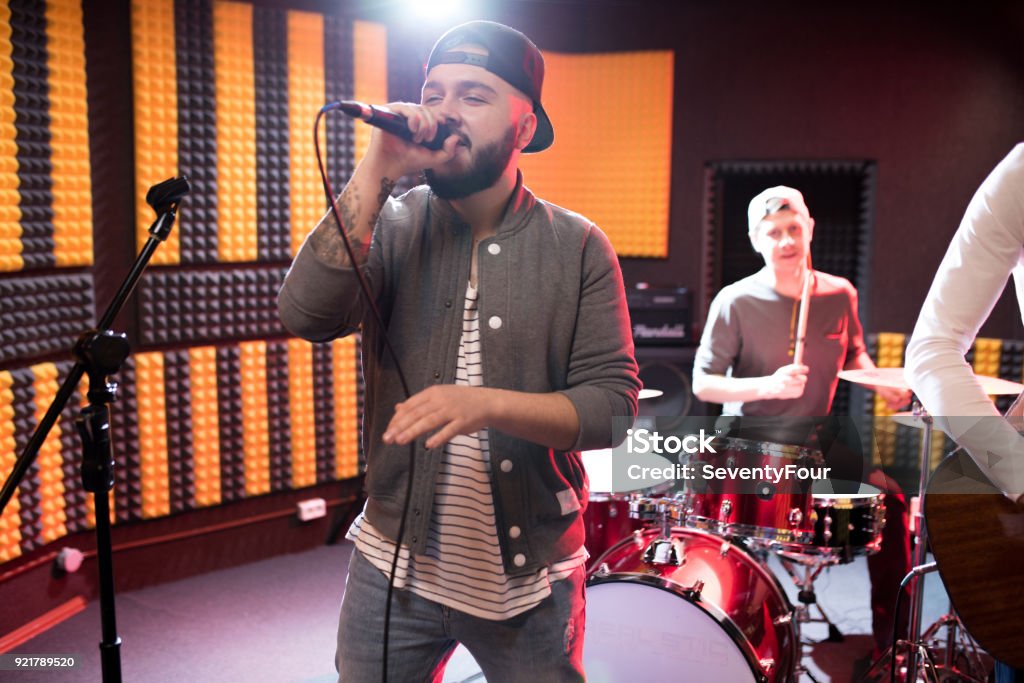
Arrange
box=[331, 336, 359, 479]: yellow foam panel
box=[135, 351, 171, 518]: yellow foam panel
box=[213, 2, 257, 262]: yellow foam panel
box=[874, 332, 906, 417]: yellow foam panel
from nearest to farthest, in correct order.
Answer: box=[135, 351, 171, 518]: yellow foam panel < box=[213, 2, 257, 262]: yellow foam panel < box=[331, 336, 359, 479]: yellow foam panel < box=[874, 332, 906, 417]: yellow foam panel

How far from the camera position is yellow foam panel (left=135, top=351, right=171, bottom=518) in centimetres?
422

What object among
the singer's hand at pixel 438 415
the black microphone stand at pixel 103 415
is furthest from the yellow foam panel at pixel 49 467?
the singer's hand at pixel 438 415

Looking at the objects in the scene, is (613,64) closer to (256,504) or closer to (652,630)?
(256,504)

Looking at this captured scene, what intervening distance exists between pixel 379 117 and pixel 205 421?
3.46 m

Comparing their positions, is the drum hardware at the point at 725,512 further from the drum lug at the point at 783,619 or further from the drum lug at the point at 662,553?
the drum lug at the point at 783,619

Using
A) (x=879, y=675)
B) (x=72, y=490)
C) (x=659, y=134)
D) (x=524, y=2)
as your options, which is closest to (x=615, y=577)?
(x=879, y=675)

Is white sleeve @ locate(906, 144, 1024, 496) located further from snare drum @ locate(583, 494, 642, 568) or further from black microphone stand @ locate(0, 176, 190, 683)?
snare drum @ locate(583, 494, 642, 568)

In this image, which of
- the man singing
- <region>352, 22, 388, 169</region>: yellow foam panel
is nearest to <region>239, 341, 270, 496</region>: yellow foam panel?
<region>352, 22, 388, 169</region>: yellow foam panel

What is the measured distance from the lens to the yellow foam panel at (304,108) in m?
4.57

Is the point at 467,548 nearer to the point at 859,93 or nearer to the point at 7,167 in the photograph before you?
the point at 7,167

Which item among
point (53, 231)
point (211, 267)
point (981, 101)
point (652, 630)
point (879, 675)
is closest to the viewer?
point (652, 630)

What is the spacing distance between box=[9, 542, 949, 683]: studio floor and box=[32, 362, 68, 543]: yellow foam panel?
430 millimetres

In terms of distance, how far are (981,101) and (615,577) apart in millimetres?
4121

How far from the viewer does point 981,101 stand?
5336 millimetres
